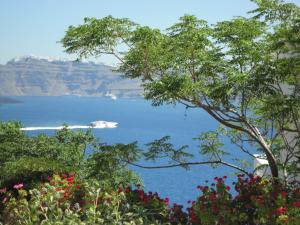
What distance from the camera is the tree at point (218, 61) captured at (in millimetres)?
8735

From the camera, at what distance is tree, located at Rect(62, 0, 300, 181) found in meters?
8.74

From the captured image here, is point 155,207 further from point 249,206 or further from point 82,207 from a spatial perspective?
point 249,206

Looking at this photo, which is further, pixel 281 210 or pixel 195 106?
pixel 195 106

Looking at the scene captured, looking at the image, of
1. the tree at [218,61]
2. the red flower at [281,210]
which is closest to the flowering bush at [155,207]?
the red flower at [281,210]

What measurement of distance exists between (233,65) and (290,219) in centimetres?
434

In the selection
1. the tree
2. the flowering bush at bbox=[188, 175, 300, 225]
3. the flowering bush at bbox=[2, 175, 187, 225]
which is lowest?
the flowering bush at bbox=[2, 175, 187, 225]

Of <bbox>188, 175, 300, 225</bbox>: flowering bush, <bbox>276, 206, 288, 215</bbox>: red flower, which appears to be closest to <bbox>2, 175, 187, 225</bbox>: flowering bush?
<bbox>188, 175, 300, 225</bbox>: flowering bush

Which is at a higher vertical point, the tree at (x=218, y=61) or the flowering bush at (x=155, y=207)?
the tree at (x=218, y=61)

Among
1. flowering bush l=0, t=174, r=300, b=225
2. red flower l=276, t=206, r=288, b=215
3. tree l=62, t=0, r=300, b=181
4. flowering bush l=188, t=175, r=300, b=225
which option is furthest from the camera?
tree l=62, t=0, r=300, b=181

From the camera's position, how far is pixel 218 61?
32.2 feet

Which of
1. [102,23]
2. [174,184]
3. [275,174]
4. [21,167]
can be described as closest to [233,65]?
[275,174]

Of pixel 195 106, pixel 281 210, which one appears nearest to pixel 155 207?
pixel 281 210

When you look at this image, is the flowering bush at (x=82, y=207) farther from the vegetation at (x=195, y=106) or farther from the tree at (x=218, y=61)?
the tree at (x=218, y=61)

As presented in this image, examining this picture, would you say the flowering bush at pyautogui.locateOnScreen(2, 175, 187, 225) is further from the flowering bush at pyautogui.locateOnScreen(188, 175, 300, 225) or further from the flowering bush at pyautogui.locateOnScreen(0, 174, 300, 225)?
the flowering bush at pyautogui.locateOnScreen(188, 175, 300, 225)
